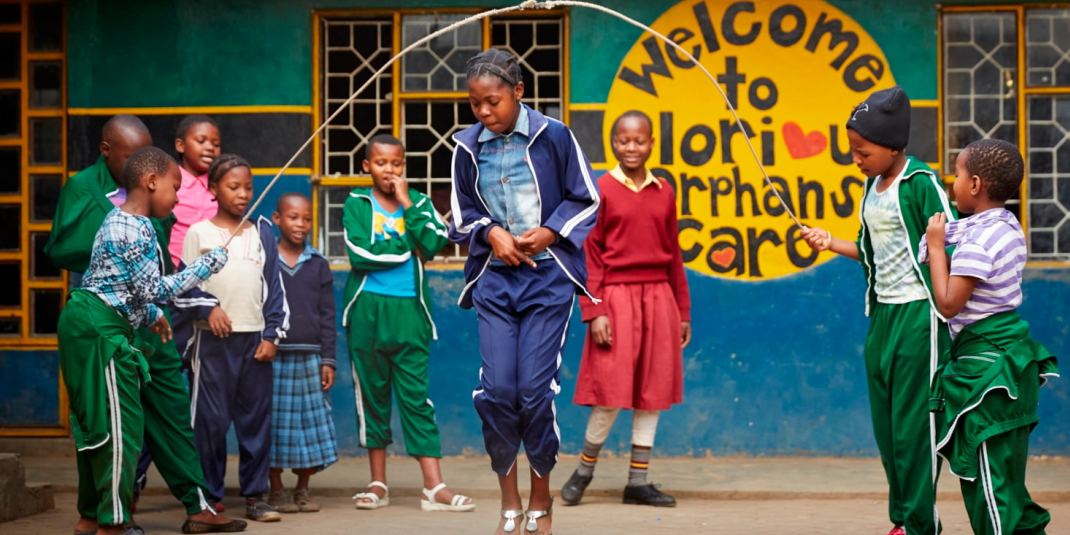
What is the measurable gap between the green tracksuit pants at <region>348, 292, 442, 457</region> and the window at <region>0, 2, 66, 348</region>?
9.28 feet

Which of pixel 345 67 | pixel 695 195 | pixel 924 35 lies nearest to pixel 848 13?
pixel 924 35

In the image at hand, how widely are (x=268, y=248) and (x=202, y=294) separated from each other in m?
0.47

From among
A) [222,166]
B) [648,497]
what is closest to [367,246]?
[222,166]

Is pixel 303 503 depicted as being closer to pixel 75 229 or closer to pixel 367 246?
pixel 367 246

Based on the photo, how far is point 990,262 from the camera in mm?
5215

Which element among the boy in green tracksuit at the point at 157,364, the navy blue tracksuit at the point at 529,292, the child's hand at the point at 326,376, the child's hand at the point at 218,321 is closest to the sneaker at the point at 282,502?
the child's hand at the point at 326,376

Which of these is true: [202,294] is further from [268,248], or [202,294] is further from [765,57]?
[765,57]

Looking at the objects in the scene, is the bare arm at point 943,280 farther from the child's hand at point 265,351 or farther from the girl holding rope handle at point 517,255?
the child's hand at point 265,351

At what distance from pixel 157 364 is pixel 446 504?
170 centimetres

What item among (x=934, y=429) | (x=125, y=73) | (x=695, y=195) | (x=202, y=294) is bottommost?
(x=934, y=429)

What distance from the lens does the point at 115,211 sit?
6.17m

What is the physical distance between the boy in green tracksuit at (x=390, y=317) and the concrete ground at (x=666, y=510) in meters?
0.24

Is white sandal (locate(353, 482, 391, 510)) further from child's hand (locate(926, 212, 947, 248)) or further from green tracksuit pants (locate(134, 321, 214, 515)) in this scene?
child's hand (locate(926, 212, 947, 248))

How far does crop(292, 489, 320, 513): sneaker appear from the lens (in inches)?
293
